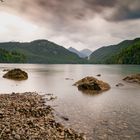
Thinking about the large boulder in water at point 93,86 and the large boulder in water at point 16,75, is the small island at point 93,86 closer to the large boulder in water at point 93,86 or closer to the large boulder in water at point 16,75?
the large boulder in water at point 93,86

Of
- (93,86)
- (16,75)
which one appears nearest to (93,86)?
(93,86)

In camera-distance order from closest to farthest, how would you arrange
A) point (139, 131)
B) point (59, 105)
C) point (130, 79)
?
point (139, 131) → point (59, 105) → point (130, 79)

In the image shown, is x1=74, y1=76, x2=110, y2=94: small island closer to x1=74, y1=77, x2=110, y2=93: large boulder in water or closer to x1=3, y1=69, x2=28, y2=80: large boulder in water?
x1=74, y1=77, x2=110, y2=93: large boulder in water

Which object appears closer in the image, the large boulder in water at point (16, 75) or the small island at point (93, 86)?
the small island at point (93, 86)

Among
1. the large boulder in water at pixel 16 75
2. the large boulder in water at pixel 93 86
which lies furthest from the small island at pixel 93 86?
the large boulder in water at pixel 16 75

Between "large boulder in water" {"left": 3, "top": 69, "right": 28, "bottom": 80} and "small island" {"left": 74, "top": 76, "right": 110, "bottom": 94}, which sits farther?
"large boulder in water" {"left": 3, "top": 69, "right": 28, "bottom": 80}

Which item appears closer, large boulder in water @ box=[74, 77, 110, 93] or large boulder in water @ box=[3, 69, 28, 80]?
large boulder in water @ box=[74, 77, 110, 93]

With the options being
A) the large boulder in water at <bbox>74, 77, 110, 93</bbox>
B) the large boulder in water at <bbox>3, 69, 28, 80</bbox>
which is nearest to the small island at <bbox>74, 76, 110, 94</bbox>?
the large boulder in water at <bbox>74, 77, 110, 93</bbox>

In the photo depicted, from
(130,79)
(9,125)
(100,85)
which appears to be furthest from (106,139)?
(130,79)

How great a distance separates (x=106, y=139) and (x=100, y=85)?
107 ft

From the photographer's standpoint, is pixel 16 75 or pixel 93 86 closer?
pixel 93 86

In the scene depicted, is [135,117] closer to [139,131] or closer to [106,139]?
A: [139,131]

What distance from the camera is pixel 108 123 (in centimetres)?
2181

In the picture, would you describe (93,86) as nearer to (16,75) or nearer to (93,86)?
(93,86)
